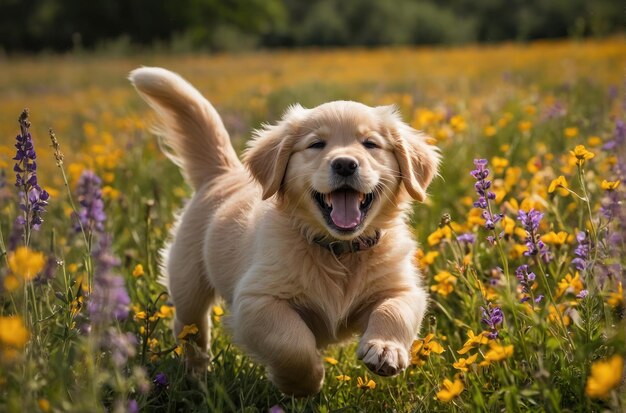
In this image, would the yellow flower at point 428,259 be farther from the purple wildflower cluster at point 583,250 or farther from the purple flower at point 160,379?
the purple flower at point 160,379

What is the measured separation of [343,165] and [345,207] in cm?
19

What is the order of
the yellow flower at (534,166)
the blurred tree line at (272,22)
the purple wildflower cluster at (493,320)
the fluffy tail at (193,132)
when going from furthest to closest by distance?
the blurred tree line at (272,22) < the yellow flower at (534,166) < the fluffy tail at (193,132) < the purple wildflower cluster at (493,320)

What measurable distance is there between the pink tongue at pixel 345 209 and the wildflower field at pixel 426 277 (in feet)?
1.23

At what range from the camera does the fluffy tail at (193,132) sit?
3.36 meters

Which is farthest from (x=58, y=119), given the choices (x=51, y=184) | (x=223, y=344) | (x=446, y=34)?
(x=446, y=34)

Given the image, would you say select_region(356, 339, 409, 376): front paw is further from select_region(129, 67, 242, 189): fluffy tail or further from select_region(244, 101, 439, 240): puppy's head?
select_region(129, 67, 242, 189): fluffy tail

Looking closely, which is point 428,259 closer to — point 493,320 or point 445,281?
point 445,281

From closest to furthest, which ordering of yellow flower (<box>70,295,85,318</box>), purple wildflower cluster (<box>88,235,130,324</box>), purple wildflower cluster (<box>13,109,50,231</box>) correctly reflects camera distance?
1. purple wildflower cluster (<box>88,235,130,324</box>)
2. purple wildflower cluster (<box>13,109,50,231</box>)
3. yellow flower (<box>70,295,85,318</box>)

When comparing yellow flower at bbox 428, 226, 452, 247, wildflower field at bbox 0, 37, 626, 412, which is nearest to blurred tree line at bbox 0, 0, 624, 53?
wildflower field at bbox 0, 37, 626, 412

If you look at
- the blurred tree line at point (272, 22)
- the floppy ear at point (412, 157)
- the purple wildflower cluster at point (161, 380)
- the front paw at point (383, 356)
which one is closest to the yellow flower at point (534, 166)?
the floppy ear at point (412, 157)

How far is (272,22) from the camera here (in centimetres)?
3784

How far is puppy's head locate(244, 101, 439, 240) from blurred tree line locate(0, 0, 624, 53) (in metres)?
24.8

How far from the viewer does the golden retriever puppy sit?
2.35m

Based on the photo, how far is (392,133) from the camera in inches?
111
